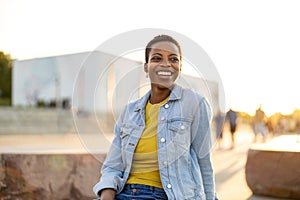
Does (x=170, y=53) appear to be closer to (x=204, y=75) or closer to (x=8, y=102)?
(x=204, y=75)

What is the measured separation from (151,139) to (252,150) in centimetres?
348

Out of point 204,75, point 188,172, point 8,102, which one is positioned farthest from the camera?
point 8,102

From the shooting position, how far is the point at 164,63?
1872mm

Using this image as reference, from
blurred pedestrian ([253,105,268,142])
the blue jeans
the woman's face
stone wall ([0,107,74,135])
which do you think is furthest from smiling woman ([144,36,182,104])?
stone wall ([0,107,74,135])

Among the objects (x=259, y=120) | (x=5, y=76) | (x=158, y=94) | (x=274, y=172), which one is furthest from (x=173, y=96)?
(x=5, y=76)

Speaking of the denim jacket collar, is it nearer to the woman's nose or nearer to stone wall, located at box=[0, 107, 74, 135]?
the woman's nose

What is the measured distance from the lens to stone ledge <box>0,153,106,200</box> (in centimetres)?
420

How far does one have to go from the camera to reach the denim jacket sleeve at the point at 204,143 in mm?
1895

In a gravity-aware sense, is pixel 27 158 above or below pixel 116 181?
below

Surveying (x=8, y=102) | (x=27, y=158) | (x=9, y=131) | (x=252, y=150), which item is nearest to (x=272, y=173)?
(x=252, y=150)

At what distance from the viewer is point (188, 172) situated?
1.86 metres

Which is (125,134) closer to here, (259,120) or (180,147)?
(180,147)

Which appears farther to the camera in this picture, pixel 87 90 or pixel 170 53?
pixel 87 90

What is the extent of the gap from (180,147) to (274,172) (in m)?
3.38
